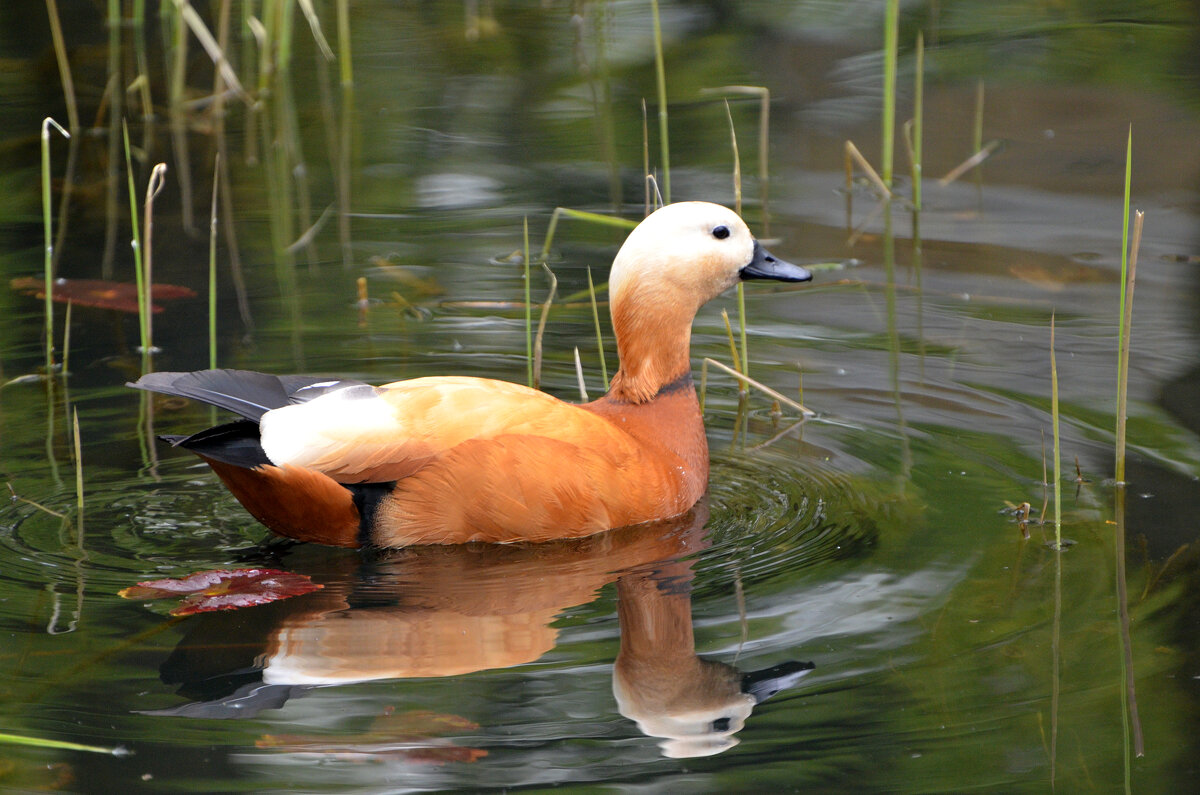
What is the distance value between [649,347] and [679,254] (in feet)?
1.21

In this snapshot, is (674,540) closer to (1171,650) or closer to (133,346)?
(1171,650)

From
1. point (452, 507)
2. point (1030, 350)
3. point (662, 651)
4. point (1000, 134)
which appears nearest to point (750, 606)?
point (662, 651)

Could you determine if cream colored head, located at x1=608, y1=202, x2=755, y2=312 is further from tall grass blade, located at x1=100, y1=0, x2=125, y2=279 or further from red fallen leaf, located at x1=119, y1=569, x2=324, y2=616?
tall grass blade, located at x1=100, y1=0, x2=125, y2=279

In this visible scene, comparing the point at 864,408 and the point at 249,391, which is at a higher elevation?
the point at 249,391

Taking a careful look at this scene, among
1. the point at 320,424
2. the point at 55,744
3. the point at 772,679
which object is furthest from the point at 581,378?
the point at 55,744

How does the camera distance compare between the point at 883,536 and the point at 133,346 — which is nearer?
the point at 883,536

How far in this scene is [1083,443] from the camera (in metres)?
5.79

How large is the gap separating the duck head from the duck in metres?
0.32

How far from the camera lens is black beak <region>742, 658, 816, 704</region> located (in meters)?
4.08

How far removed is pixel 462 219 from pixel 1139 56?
5479mm

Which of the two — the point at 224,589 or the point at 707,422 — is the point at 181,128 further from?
the point at 224,589

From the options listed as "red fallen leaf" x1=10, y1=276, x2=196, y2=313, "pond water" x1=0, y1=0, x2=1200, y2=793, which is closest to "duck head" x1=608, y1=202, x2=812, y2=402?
"pond water" x1=0, y1=0, x2=1200, y2=793

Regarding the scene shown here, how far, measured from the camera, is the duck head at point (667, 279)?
18.3 feet

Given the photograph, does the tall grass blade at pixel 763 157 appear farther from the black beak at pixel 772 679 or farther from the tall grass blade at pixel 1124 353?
the black beak at pixel 772 679
